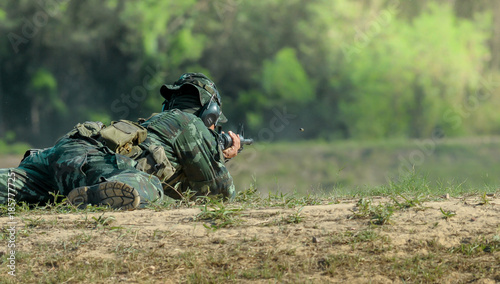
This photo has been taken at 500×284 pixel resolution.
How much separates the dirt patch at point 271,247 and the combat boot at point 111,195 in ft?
0.81

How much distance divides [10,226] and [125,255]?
929 millimetres

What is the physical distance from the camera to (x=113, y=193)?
462 centimetres

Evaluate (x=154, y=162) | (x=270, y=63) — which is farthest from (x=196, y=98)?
(x=270, y=63)

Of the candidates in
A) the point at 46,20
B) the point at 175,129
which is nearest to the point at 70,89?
the point at 46,20

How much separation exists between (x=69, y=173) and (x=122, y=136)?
1.57ft

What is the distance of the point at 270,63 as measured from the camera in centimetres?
3634

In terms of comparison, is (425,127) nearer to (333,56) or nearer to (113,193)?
(333,56)

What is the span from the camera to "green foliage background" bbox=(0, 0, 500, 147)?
31.8 metres

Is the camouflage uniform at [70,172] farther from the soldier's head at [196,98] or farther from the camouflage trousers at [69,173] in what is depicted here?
the soldier's head at [196,98]

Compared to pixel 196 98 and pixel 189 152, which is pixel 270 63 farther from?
pixel 189 152

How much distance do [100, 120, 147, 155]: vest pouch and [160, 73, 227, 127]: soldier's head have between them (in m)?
0.88

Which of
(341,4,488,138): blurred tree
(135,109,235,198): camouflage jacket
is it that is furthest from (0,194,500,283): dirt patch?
(341,4,488,138): blurred tree

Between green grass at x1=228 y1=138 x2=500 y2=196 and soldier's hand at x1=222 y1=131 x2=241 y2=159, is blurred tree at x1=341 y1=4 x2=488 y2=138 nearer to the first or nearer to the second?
green grass at x1=228 y1=138 x2=500 y2=196

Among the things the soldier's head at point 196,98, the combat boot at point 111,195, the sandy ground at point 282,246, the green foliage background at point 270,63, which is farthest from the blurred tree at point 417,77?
the sandy ground at point 282,246
